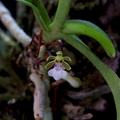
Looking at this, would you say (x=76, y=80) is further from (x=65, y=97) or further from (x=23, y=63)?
(x=23, y=63)

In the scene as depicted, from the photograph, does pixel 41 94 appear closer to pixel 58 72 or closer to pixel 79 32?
pixel 58 72

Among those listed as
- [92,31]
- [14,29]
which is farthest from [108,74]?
[14,29]

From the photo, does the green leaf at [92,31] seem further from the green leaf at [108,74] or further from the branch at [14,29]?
the branch at [14,29]

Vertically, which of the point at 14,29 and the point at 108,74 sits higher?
the point at 14,29

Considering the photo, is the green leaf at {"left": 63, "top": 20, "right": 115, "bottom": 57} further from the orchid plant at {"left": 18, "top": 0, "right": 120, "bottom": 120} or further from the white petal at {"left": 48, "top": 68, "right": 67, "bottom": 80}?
the white petal at {"left": 48, "top": 68, "right": 67, "bottom": 80}

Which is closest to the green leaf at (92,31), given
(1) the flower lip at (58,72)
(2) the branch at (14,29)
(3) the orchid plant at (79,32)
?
(3) the orchid plant at (79,32)
